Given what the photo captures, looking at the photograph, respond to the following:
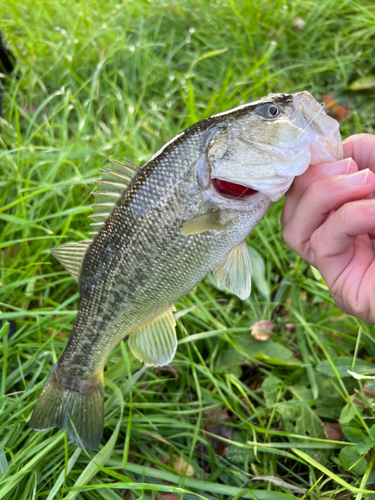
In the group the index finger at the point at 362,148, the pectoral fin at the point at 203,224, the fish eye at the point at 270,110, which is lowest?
the pectoral fin at the point at 203,224

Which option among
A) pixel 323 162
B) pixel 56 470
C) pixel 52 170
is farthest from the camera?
pixel 52 170

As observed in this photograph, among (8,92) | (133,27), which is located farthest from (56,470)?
(133,27)

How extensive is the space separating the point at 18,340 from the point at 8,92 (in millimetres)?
2604

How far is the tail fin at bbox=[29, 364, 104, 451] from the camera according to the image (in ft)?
6.25

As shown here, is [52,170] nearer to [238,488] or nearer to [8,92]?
[8,92]

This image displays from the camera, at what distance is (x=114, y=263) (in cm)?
180

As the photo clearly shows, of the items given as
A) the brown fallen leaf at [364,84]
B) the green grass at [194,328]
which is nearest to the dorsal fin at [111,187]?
the green grass at [194,328]

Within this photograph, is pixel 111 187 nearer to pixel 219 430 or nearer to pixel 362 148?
pixel 362 148

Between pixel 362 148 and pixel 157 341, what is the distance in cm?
122

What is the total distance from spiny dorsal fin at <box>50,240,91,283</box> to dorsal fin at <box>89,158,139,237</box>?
0.39 ft

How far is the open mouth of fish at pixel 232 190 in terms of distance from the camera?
1.69 meters

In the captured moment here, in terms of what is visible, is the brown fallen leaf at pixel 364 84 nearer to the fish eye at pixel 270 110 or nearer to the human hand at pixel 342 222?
the human hand at pixel 342 222

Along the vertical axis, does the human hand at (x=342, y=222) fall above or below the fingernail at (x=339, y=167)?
below

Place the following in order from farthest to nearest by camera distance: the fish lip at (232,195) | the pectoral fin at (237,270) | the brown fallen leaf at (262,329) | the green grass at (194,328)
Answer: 1. the brown fallen leaf at (262,329)
2. the green grass at (194,328)
3. the pectoral fin at (237,270)
4. the fish lip at (232,195)
